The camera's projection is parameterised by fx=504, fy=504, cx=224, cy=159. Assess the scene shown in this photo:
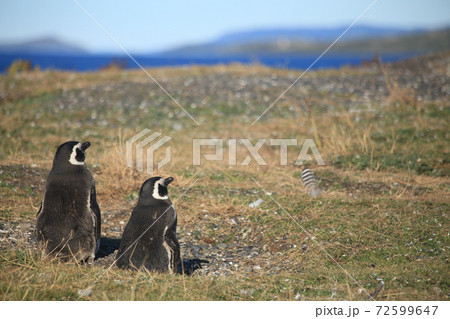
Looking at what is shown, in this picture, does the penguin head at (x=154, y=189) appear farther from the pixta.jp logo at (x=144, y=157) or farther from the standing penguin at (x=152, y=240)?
the pixta.jp logo at (x=144, y=157)

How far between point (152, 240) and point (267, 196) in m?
2.99

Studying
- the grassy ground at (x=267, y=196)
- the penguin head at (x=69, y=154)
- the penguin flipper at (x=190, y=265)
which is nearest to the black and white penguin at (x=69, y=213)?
the penguin head at (x=69, y=154)

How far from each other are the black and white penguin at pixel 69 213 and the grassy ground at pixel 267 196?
19 centimetres

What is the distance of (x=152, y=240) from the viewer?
525 cm

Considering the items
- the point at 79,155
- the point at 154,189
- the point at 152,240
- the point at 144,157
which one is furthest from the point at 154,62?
the point at 152,240

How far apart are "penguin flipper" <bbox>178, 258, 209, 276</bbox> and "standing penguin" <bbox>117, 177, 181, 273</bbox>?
0.58ft

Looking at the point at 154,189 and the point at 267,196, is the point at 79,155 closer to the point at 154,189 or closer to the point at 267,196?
the point at 154,189

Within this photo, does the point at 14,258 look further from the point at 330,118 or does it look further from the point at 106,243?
the point at 330,118

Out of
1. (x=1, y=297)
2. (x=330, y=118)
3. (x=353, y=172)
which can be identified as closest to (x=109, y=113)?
(x=330, y=118)

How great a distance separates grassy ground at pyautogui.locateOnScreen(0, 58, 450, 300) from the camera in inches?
189

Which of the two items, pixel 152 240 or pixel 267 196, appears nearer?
pixel 152 240

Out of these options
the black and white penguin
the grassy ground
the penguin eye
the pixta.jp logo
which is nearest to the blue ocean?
the grassy ground

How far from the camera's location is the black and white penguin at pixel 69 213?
5410mm

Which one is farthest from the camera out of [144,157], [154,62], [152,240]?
[154,62]
